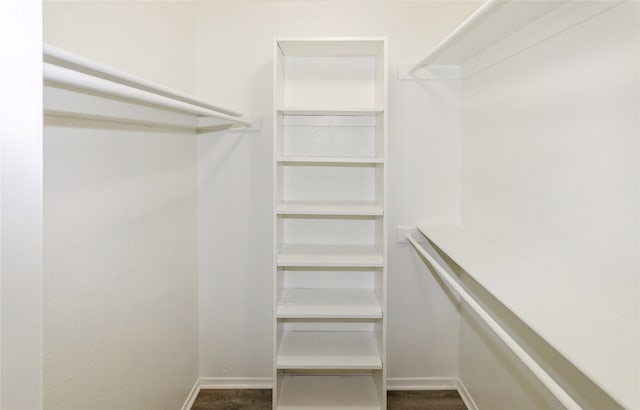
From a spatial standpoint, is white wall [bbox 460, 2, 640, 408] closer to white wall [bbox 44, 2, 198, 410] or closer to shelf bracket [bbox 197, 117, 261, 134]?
shelf bracket [bbox 197, 117, 261, 134]

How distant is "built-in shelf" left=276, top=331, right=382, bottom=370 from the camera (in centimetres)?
186

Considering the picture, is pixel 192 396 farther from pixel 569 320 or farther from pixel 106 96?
pixel 569 320

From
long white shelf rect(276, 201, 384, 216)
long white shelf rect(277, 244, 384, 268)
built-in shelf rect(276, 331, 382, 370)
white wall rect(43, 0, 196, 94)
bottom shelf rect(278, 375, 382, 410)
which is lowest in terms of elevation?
bottom shelf rect(278, 375, 382, 410)

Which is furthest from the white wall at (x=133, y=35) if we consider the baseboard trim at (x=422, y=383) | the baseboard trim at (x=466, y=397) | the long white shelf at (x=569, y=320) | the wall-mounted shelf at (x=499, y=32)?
the baseboard trim at (x=466, y=397)

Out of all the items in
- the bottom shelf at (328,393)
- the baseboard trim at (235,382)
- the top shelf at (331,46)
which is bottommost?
the baseboard trim at (235,382)

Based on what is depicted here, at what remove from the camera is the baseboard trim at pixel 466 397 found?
203 cm

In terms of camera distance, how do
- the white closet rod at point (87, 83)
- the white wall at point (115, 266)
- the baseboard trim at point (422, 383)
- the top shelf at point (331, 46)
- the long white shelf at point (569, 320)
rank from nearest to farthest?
the white closet rod at point (87, 83)
the long white shelf at point (569, 320)
the white wall at point (115, 266)
the top shelf at point (331, 46)
the baseboard trim at point (422, 383)

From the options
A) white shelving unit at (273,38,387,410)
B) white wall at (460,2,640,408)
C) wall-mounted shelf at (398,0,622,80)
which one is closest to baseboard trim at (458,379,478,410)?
white wall at (460,2,640,408)

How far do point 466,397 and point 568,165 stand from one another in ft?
4.80

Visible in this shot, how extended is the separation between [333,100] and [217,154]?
2.31 ft

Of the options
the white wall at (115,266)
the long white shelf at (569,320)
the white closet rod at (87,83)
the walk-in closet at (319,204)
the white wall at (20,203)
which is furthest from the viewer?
the white wall at (115,266)

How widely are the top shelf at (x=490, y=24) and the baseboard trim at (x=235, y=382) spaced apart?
190 centimetres

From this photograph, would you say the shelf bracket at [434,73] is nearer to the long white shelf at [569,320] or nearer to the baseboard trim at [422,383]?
the long white shelf at [569,320]

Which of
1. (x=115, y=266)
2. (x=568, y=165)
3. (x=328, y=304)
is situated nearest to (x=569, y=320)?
(x=568, y=165)
